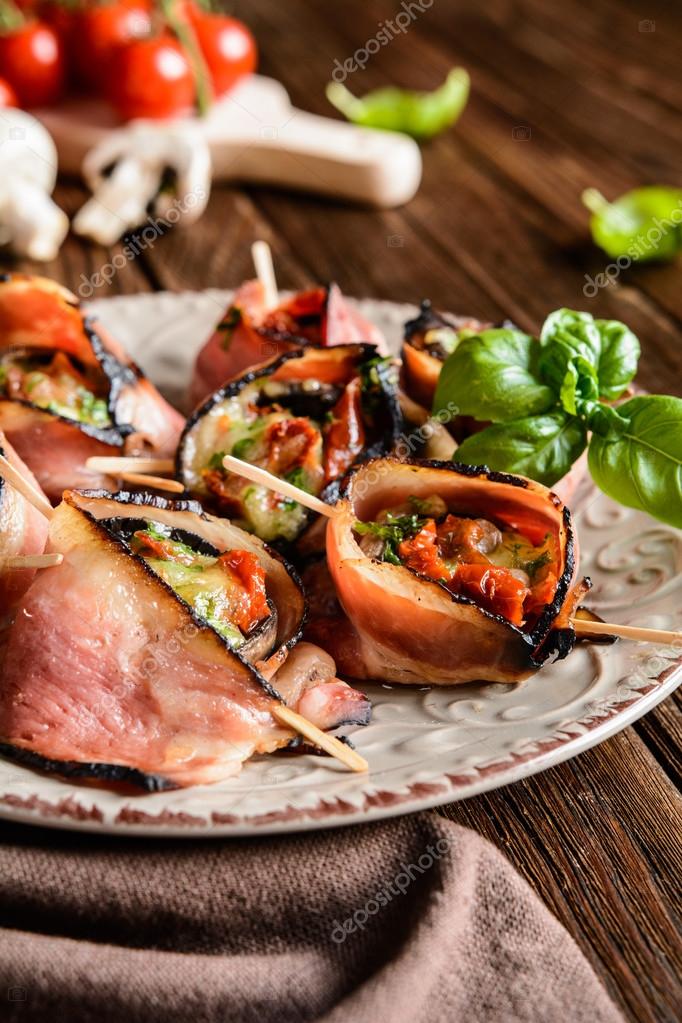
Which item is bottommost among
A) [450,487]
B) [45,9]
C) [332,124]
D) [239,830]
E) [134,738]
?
[45,9]

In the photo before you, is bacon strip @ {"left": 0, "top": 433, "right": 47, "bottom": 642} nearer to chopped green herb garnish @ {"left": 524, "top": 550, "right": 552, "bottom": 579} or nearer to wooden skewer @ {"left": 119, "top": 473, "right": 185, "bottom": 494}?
wooden skewer @ {"left": 119, "top": 473, "right": 185, "bottom": 494}

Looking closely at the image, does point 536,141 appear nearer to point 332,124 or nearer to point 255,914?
point 332,124

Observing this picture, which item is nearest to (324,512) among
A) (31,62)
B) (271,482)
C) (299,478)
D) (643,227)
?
(271,482)

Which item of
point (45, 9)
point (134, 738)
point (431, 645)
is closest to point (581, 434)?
point (431, 645)

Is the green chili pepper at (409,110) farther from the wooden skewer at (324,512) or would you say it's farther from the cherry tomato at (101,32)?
the wooden skewer at (324,512)

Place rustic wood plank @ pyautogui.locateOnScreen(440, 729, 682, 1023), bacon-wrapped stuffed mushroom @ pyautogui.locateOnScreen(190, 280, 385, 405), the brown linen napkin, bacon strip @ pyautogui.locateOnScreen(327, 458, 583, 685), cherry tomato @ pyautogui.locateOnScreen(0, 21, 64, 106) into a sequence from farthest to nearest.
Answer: cherry tomato @ pyautogui.locateOnScreen(0, 21, 64, 106)
bacon-wrapped stuffed mushroom @ pyautogui.locateOnScreen(190, 280, 385, 405)
bacon strip @ pyautogui.locateOnScreen(327, 458, 583, 685)
rustic wood plank @ pyautogui.locateOnScreen(440, 729, 682, 1023)
the brown linen napkin

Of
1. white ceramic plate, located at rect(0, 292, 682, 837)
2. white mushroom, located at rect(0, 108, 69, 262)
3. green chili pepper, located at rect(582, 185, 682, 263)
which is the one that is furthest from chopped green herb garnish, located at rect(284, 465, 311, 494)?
green chili pepper, located at rect(582, 185, 682, 263)

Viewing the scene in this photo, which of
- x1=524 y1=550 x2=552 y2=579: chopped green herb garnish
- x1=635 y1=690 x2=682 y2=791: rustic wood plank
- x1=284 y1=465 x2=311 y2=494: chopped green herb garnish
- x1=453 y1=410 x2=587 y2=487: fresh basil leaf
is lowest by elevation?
x1=284 y1=465 x2=311 y2=494: chopped green herb garnish

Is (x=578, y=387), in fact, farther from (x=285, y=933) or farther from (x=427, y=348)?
(x=285, y=933)
